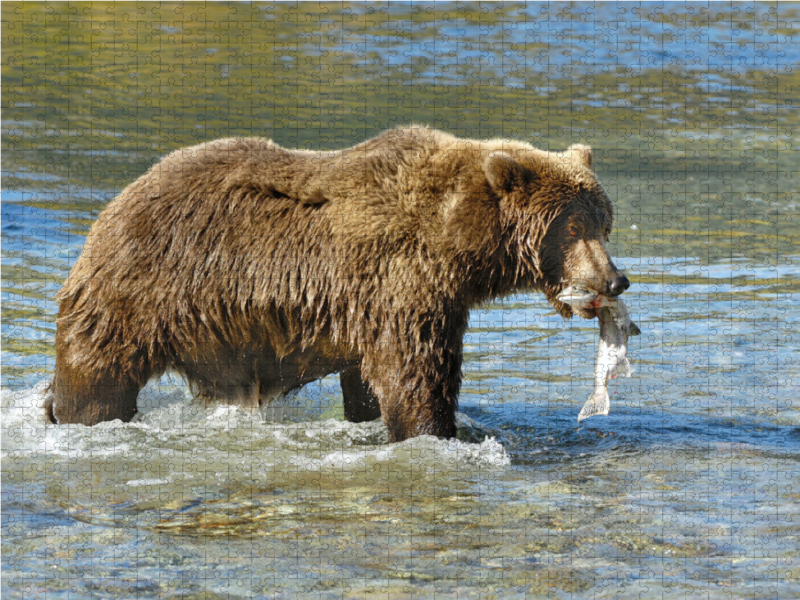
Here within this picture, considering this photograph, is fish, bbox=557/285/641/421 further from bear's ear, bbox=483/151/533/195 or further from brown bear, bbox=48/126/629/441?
bear's ear, bbox=483/151/533/195

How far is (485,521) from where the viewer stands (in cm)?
643

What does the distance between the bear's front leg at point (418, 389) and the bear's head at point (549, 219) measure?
74 centimetres

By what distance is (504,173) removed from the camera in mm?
6887

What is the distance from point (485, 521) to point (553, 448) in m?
1.56

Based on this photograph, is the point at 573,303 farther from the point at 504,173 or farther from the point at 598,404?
the point at 504,173

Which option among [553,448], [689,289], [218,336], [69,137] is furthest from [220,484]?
[69,137]

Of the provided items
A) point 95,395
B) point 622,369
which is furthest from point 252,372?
point 622,369

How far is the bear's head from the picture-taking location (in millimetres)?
6922

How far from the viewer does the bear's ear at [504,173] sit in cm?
686

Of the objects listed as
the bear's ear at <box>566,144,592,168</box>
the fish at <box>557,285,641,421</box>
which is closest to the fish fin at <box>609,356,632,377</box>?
the fish at <box>557,285,641,421</box>

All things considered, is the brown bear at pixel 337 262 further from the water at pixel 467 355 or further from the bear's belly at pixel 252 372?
the water at pixel 467 355

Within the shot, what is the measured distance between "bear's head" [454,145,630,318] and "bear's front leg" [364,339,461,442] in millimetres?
737

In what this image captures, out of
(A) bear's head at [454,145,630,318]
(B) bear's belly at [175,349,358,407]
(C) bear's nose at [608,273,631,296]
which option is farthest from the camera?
(B) bear's belly at [175,349,358,407]

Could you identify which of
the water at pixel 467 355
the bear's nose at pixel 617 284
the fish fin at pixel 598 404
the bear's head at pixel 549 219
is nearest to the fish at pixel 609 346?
the fish fin at pixel 598 404
